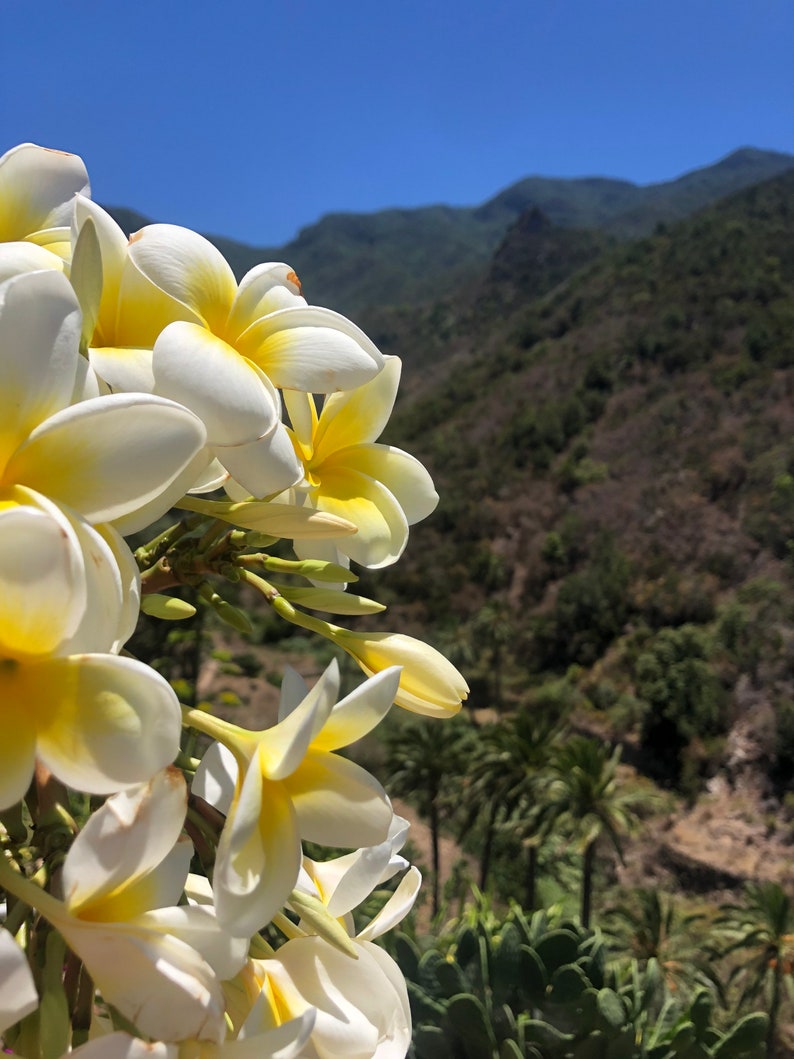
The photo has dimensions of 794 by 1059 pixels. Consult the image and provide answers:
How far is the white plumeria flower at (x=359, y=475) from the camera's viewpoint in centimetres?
87

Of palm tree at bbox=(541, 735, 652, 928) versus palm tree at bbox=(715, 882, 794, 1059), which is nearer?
palm tree at bbox=(715, 882, 794, 1059)

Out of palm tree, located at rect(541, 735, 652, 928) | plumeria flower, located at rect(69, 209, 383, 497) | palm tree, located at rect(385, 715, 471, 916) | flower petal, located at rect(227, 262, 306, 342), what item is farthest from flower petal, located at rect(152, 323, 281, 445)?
palm tree, located at rect(385, 715, 471, 916)

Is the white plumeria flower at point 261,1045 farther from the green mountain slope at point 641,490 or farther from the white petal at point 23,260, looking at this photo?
the green mountain slope at point 641,490

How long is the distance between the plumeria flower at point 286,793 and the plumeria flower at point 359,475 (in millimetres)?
222

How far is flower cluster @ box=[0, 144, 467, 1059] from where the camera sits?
537mm

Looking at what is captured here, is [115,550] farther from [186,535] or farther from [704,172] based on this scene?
[704,172]

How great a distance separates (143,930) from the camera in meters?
0.60

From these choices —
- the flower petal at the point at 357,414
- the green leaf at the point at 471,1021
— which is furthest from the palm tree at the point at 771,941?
the flower petal at the point at 357,414

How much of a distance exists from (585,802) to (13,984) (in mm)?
17712

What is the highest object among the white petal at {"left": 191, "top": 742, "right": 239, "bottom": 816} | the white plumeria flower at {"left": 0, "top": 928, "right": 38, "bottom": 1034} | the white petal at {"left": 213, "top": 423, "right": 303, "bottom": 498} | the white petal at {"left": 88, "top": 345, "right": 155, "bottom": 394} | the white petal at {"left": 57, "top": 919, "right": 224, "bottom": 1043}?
the white petal at {"left": 88, "top": 345, "right": 155, "bottom": 394}

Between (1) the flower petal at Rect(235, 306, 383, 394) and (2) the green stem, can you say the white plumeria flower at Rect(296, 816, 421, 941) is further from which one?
(1) the flower petal at Rect(235, 306, 383, 394)

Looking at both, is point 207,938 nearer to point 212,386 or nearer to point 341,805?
point 341,805

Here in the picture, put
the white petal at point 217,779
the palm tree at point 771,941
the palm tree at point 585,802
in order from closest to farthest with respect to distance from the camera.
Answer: the white petal at point 217,779, the palm tree at point 771,941, the palm tree at point 585,802

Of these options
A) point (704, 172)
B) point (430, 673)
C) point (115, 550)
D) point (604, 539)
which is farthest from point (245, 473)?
point (704, 172)
